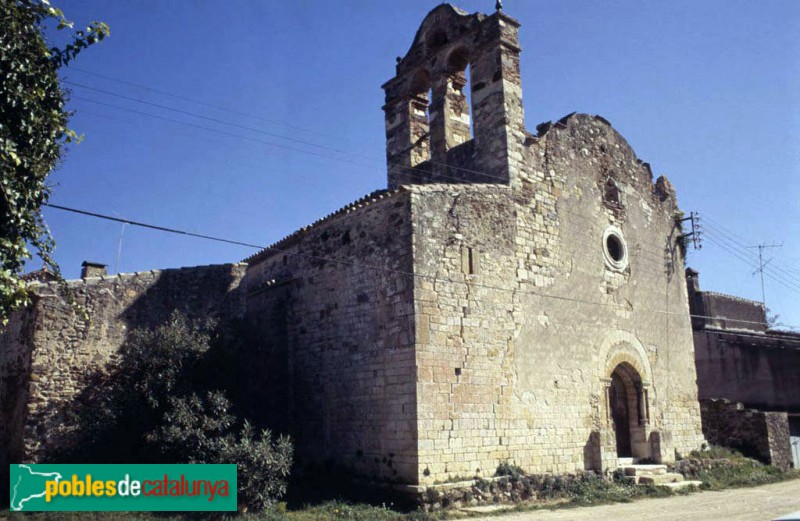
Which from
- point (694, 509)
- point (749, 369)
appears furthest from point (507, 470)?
point (749, 369)

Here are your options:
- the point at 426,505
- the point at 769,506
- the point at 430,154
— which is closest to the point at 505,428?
the point at 426,505

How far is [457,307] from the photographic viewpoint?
11.5 metres

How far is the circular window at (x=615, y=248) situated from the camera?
15523mm

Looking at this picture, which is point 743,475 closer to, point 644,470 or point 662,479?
point 662,479

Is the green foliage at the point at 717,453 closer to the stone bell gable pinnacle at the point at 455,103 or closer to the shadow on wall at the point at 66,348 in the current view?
the stone bell gable pinnacle at the point at 455,103

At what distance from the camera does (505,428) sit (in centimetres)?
1172

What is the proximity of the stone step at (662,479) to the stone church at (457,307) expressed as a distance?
2.06ft

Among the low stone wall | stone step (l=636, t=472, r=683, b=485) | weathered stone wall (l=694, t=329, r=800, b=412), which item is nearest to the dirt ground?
stone step (l=636, t=472, r=683, b=485)

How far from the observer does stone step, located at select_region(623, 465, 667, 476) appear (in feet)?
44.9

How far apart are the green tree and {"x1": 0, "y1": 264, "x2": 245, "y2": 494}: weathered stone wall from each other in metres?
4.56

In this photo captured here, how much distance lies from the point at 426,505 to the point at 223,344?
473cm

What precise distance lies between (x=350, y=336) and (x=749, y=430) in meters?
12.5

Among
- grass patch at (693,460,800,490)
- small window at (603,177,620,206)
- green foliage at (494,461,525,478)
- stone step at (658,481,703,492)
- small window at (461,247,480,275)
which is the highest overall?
small window at (603,177,620,206)

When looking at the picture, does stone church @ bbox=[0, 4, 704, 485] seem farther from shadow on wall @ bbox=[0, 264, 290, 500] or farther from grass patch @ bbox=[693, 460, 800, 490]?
grass patch @ bbox=[693, 460, 800, 490]
